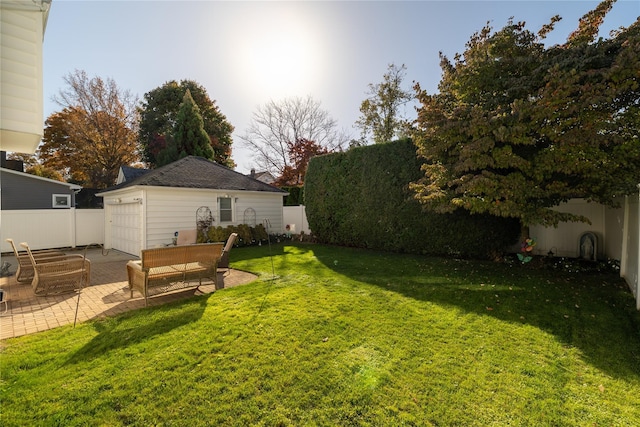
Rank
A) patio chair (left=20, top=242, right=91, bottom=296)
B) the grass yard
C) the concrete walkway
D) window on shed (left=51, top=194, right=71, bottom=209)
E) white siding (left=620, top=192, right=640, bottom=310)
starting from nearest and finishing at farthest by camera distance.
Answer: the grass yard
the concrete walkway
white siding (left=620, top=192, right=640, bottom=310)
patio chair (left=20, top=242, right=91, bottom=296)
window on shed (left=51, top=194, right=71, bottom=209)

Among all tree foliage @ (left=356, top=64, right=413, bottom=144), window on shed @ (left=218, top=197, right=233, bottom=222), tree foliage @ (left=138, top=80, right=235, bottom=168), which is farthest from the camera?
tree foliage @ (left=138, top=80, right=235, bottom=168)

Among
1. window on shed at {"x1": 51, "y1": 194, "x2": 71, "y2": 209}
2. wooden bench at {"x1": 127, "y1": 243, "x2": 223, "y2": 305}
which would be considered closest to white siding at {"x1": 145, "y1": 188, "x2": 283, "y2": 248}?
wooden bench at {"x1": 127, "y1": 243, "x2": 223, "y2": 305}

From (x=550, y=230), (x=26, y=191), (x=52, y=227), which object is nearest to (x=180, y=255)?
(x=550, y=230)

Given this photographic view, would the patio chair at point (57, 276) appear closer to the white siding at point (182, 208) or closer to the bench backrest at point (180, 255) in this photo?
the bench backrest at point (180, 255)

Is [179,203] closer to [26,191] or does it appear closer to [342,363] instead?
[26,191]

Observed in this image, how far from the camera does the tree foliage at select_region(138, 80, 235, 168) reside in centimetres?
2522

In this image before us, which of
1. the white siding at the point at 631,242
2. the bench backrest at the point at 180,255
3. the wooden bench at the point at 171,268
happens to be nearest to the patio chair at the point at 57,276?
the wooden bench at the point at 171,268

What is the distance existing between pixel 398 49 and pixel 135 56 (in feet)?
29.7

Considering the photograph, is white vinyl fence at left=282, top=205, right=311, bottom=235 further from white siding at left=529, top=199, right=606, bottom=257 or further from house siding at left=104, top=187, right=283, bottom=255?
white siding at left=529, top=199, right=606, bottom=257

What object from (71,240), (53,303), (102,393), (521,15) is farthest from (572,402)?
(71,240)

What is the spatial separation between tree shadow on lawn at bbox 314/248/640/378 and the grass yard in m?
0.04

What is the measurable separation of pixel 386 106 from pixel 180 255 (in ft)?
59.9

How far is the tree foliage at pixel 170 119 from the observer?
25219 mm

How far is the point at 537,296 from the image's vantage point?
5277mm
